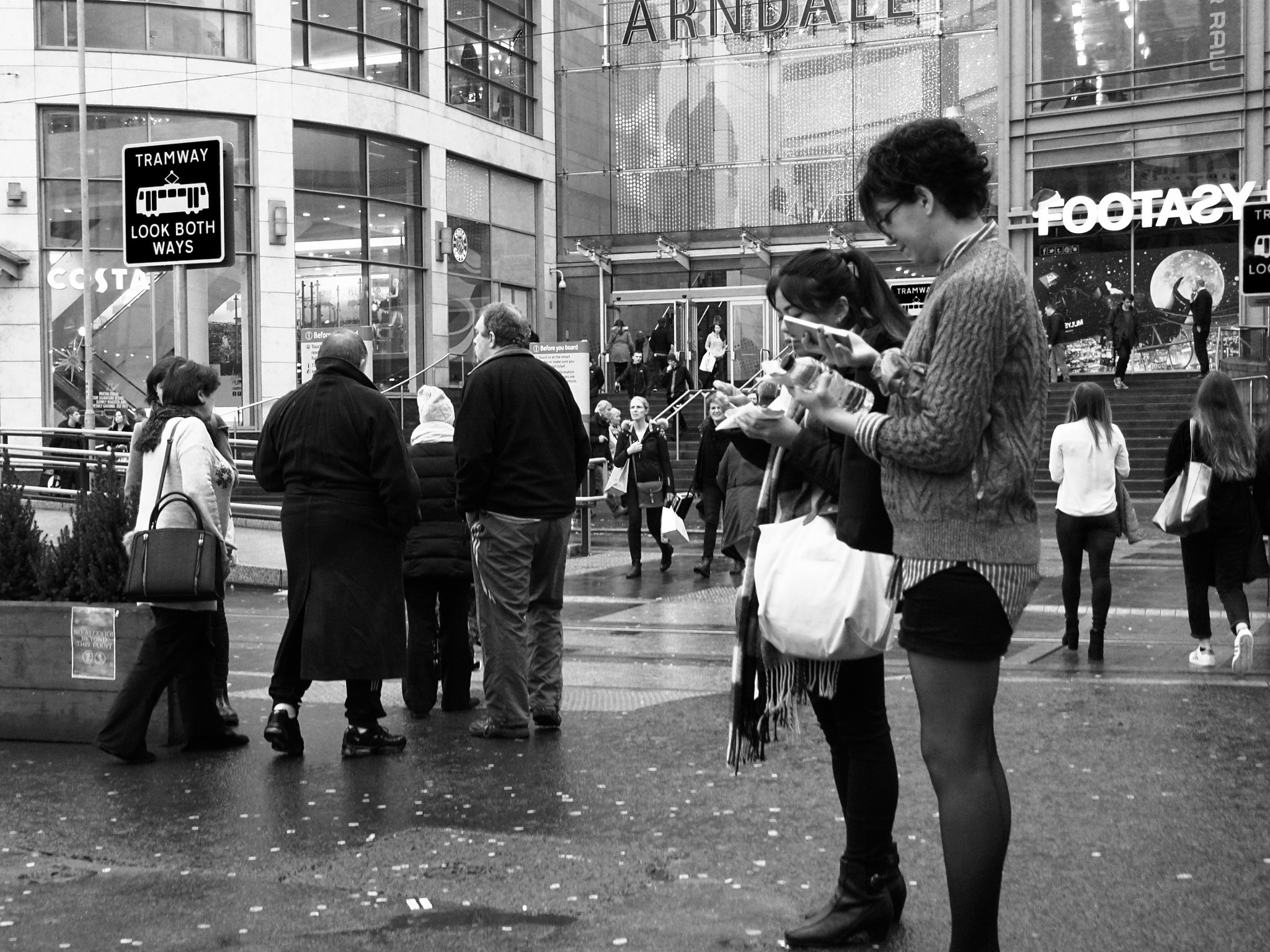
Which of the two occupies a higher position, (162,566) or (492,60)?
(492,60)

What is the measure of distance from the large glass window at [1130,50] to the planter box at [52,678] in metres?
30.1

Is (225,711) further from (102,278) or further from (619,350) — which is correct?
(619,350)

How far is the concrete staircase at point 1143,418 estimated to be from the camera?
24547 millimetres

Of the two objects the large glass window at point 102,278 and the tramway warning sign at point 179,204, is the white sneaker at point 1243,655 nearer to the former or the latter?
the tramway warning sign at point 179,204

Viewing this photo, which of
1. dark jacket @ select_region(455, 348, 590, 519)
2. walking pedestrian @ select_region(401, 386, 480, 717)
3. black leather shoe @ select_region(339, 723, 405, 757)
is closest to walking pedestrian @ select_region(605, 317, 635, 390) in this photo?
walking pedestrian @ select_region(401, 386, 480, 717)

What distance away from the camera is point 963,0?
3681cm

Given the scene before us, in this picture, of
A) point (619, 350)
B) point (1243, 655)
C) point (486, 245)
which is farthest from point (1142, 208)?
point (1243, 655)

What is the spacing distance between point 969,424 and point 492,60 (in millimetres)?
35290

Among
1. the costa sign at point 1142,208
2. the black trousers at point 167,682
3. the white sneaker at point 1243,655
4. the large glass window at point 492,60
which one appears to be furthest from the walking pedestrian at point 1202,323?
the black trousers at point 167,682

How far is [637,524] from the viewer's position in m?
16.1

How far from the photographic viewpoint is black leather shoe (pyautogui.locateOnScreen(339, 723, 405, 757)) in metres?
6.75

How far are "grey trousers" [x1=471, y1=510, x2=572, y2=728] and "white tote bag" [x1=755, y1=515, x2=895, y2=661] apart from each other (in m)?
3.34

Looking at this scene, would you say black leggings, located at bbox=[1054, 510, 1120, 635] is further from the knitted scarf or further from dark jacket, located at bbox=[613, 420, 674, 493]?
dark jacket, located at bbox=[613, 420, 674, 493]

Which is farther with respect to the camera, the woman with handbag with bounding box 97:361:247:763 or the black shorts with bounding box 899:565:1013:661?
the woman with handbag with bounding box 97:361:247:763
